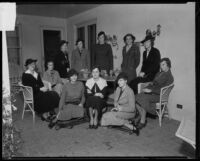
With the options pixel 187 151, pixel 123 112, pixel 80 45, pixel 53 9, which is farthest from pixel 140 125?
pixel 53 9

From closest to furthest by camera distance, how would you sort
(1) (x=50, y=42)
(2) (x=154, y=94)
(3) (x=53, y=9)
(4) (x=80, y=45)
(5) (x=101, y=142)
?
(5) (x=101, y=142)
(2) (x=154, y=94)
(4) (x=80, y=45)
(3) (x=53, y=9)
(1) (x=50, y=42)

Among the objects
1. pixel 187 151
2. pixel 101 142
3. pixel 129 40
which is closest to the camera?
pixel 187 151

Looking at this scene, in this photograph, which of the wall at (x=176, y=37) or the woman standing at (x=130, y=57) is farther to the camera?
the woman standing at (x=130, y=57)

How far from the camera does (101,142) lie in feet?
10.1

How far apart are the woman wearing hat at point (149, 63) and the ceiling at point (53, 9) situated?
2479mm

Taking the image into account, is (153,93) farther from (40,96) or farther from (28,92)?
(28,92)

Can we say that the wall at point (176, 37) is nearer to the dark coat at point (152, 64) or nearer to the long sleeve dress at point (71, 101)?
the dark coat at point (152, 64)

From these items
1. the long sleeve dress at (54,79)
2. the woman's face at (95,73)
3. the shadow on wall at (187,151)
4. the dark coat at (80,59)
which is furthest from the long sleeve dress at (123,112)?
the dark coat at (80,59)

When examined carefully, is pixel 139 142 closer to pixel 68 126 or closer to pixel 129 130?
pixel 129 130

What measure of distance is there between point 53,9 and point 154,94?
4384mm

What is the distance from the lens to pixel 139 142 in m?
3.06

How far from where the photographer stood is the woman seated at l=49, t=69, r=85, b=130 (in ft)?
12.0

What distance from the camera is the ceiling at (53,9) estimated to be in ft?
19.8

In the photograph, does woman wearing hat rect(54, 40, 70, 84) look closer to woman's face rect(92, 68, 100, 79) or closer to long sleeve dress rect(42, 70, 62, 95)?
long sleeve dress rect(42, 70, 62, 95)
